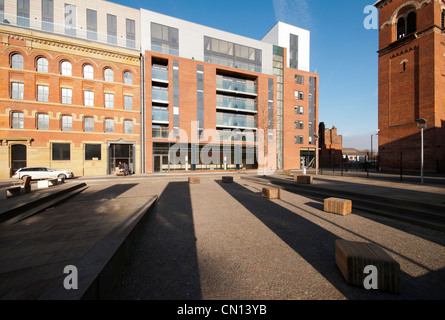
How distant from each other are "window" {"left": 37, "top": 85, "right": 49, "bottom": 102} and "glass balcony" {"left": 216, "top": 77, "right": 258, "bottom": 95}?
20433mm

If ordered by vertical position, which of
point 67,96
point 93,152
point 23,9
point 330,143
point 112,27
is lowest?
point 93,152

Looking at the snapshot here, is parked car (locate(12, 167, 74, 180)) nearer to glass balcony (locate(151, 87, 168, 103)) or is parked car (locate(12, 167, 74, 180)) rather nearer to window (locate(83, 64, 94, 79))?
window (locate(83, 64, 94, 79))

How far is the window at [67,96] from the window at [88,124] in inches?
96.5

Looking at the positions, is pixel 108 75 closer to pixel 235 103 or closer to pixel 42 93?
pixel 42 93

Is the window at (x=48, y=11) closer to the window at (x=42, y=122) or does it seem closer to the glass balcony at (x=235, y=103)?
the window at (x=42, y=122)

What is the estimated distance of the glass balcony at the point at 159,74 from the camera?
24391 millimetres

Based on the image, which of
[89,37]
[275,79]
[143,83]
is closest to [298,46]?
[275,79]

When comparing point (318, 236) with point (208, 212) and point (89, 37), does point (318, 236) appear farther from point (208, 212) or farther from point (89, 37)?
point (89, 37)

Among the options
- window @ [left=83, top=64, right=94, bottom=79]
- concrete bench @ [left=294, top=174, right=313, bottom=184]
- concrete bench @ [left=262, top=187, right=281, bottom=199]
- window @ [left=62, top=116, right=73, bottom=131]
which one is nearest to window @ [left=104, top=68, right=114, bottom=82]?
window @ [left=83, top=64, right=94, bottom=79]

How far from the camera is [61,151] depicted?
20.5 meters

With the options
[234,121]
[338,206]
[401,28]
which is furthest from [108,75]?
[401,28]

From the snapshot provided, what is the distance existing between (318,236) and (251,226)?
1859 mm

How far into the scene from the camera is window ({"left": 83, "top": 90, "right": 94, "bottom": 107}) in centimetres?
2163

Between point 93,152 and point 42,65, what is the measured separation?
1065 cm
